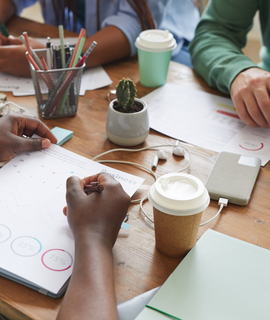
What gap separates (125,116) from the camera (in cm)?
75

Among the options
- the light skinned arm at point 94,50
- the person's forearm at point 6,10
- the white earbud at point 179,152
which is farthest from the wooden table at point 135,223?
the person's forearm at point 6,10

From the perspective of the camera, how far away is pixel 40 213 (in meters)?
0.58

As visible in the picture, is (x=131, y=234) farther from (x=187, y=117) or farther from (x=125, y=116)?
(x=187, y=117)

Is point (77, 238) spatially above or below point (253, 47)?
above

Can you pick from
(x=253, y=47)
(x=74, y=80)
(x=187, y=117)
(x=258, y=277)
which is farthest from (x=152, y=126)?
(x=253, y=47)

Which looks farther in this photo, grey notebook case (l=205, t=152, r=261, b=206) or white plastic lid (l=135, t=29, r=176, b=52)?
white plastic lid (l=135, t=29, r=176, b=52)

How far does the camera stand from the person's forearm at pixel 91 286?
416mm

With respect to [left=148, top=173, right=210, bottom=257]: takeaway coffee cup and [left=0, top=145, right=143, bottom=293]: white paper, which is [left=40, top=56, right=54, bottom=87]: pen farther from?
[left=148, top=173, right=210, bottom=257]: takeaway coffee cup

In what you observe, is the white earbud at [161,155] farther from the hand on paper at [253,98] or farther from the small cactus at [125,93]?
the hand on paper at [253,98]

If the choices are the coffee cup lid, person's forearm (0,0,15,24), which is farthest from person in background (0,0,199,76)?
the coffee cup lid

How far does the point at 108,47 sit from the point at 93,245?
0.80m

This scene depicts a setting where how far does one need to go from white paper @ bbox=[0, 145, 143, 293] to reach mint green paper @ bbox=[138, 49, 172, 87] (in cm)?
40

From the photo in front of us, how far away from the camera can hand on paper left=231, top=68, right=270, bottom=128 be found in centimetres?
84

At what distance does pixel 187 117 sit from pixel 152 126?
11 centimetres
